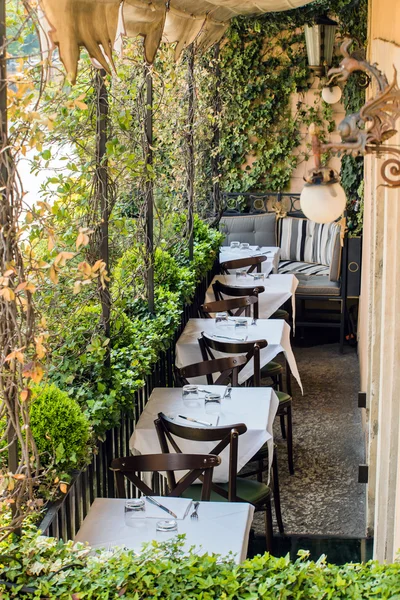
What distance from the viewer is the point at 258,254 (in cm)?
907

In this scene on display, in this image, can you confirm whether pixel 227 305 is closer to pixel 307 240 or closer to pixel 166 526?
pixel 307 240

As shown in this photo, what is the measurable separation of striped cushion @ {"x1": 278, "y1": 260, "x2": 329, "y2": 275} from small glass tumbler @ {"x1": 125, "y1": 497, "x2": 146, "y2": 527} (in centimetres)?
646

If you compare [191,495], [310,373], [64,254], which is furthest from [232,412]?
[310,373]

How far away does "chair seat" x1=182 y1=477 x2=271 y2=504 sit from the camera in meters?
4.34

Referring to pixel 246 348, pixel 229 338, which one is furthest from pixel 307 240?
pixel 246 348

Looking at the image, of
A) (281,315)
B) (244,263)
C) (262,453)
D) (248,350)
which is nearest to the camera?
(262,453)

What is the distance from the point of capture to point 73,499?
3.53 metres

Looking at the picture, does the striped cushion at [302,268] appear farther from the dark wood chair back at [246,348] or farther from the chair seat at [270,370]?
the dark wood chair back at [246,348]

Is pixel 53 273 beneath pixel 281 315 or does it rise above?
above

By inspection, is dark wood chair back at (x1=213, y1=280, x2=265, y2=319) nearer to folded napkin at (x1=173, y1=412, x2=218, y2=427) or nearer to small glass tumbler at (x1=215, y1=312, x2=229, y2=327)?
small glass tumbler at (x1=215, y1=312, x2=229, y2=327)

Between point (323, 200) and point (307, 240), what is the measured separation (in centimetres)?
783

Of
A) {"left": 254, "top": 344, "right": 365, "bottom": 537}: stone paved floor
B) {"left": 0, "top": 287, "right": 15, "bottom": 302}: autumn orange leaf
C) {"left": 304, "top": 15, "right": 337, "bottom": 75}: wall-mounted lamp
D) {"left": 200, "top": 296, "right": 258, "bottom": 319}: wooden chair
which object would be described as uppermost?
{"left": 304, "top": 15, "right": 337, "bottom": 75}: wall-mounted lamp

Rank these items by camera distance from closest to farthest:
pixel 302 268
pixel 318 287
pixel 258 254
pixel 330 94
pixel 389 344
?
pixel 389 344 → pixel 330 94 → pixel 258 254 → pixel 318 287 → pixel 302 268

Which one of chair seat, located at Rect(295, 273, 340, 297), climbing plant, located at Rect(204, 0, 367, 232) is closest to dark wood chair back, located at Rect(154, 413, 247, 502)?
chair seat, located at Rect(295, 273, 340, 297)
